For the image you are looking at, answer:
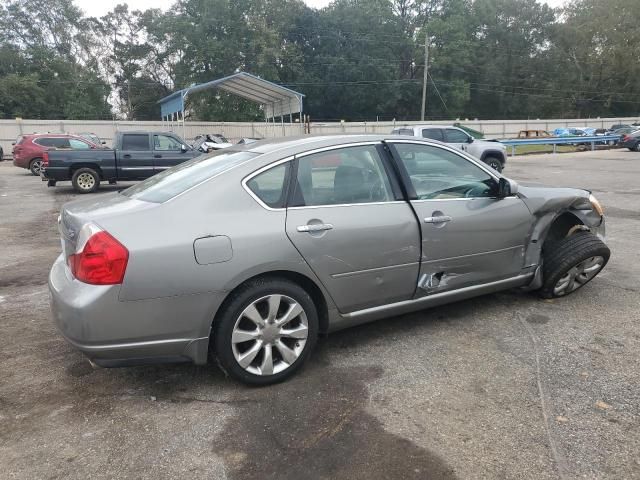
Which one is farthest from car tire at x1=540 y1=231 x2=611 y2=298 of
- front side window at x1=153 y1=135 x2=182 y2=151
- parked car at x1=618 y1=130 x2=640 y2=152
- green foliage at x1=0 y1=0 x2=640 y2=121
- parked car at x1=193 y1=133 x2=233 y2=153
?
green foliage at x1=0 y1=0 x2=640 y2=121

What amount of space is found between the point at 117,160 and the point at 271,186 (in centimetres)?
1180

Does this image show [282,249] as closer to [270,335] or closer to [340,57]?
[270,335]

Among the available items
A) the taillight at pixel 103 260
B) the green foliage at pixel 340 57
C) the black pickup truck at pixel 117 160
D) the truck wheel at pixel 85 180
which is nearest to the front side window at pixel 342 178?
the taillight at pixel 103 260

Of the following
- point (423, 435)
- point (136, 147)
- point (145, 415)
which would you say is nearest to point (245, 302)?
point (145, 415)

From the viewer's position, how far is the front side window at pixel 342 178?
3.44m

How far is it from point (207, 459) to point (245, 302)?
2.93ft

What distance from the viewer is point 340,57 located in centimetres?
6084

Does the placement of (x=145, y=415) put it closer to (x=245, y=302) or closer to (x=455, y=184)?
(x=245, y=302)

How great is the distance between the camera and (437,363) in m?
3.52

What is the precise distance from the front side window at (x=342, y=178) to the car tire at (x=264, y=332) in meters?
0.64

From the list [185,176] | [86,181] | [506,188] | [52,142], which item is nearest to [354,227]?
[185,176]

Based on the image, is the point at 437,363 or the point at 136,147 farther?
the point at 136,147

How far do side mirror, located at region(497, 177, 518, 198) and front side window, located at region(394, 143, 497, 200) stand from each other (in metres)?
0.04

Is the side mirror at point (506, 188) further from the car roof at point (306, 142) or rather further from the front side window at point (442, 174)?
the car roof at point (306, 142)
